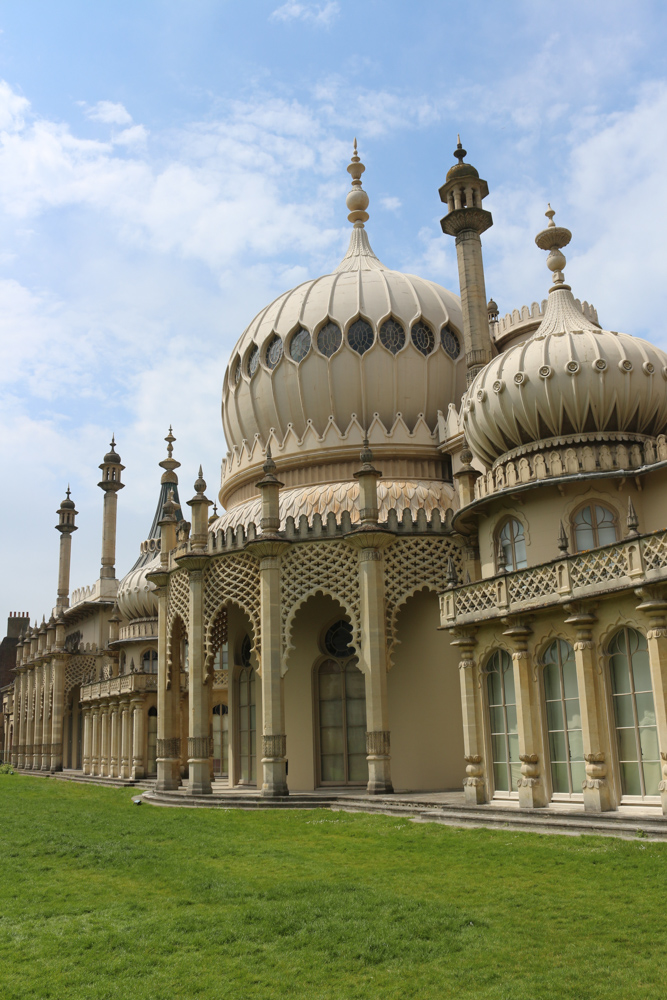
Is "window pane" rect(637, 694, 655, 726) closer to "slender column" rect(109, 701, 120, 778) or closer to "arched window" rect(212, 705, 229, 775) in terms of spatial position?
"arched window" rect(212, 705, 229, 775)

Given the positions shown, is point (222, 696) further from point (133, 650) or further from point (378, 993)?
point (378, 993)

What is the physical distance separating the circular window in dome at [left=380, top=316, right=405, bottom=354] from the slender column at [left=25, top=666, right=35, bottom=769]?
3055cm

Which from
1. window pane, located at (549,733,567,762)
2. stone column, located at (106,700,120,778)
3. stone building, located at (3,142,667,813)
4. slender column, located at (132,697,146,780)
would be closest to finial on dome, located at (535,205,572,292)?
stone building, located at (3,142,667,813)

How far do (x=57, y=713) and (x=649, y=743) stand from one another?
33.1m

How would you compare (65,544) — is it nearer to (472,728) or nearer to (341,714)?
(341,714)

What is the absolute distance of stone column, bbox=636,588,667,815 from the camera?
11930mm

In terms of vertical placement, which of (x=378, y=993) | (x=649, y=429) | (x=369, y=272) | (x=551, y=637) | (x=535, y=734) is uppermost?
(x=369, y=272)

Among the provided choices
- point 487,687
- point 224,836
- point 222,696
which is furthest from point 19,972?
point 222,696

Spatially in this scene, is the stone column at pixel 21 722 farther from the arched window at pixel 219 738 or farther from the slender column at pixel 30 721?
the arched window at pixel 219 738

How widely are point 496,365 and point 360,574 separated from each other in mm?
5482

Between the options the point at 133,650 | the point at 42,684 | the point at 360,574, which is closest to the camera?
the point at 360,574

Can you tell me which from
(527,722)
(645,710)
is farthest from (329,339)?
(645,710)

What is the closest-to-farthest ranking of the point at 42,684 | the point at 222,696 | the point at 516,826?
the point at 516,826 → the point at 222,696 → the point at 42,684

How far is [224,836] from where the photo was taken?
14352 millimetres
